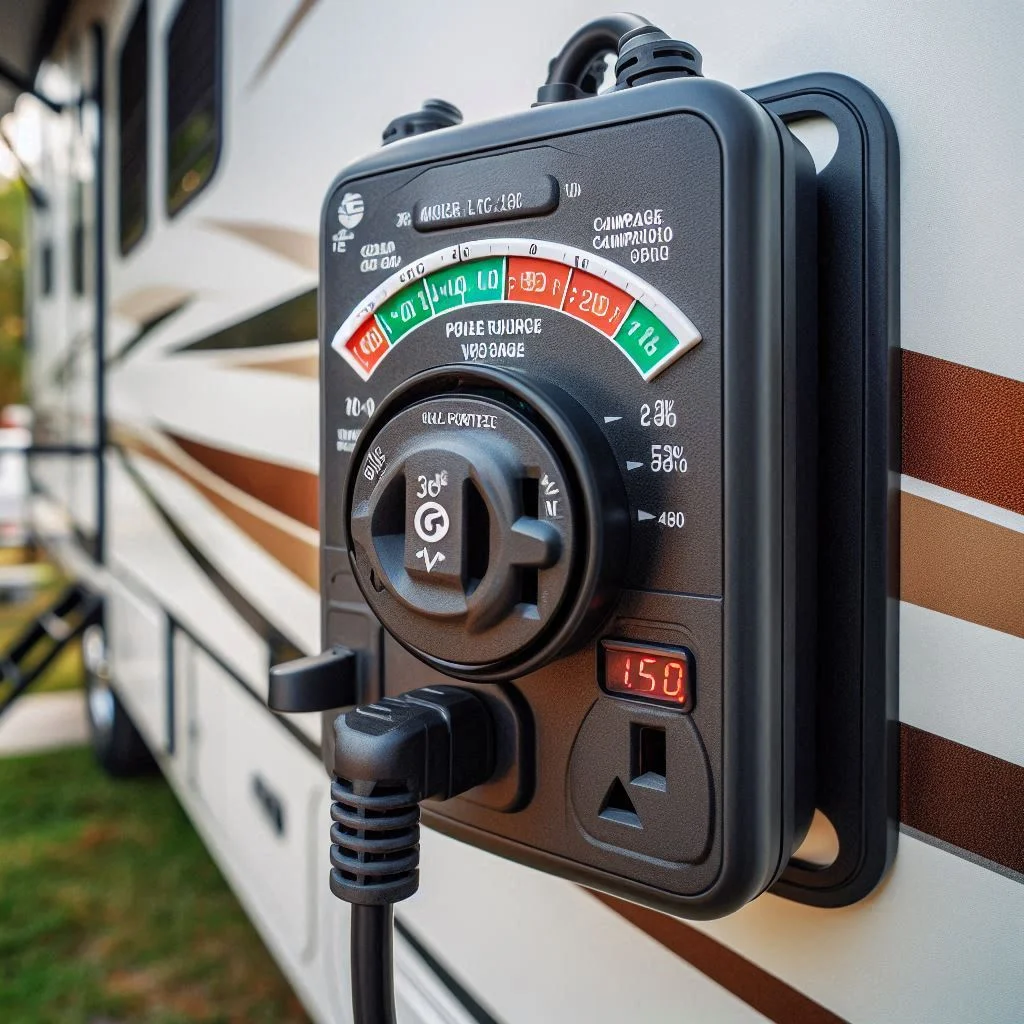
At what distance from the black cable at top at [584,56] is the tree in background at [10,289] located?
42.2ft

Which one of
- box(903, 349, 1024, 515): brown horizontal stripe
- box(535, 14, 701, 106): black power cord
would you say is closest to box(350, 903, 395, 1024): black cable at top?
box(903, 349, 1024, 515): brown horizontal stripe

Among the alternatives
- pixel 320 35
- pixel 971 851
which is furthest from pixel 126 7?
pixel 971 851

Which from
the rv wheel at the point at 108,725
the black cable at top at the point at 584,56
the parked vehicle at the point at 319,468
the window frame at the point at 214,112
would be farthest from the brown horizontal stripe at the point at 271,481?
the rv wheel at the point at 108,725

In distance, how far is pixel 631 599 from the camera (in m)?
0.57

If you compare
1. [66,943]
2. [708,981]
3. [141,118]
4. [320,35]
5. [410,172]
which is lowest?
[66,943]

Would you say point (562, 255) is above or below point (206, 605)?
above

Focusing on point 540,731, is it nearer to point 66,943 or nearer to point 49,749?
point 66,943

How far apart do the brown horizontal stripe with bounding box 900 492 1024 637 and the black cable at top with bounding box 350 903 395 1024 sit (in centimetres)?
39

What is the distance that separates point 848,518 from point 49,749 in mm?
3910

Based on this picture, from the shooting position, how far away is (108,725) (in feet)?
10.9

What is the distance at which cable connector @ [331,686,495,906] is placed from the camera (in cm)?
59

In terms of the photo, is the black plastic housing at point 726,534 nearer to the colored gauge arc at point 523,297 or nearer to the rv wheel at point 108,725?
the colored gauge arc at point 523,297

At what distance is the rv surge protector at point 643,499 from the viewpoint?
21.0 inches

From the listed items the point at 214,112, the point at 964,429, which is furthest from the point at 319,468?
the point at 214,112
